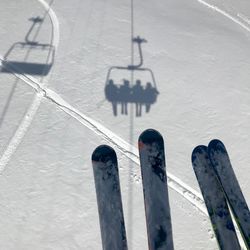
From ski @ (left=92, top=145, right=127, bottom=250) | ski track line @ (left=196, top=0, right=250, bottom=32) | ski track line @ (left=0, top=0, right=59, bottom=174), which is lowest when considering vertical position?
ski track line @ (left=0, top=0, right=59, bottom=174)

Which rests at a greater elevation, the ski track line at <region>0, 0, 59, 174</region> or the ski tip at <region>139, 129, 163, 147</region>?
Result: the ski tip at <region>139, 129, 163, 147</region>

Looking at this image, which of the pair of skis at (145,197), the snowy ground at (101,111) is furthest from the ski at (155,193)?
the snowy ground at (101,111)

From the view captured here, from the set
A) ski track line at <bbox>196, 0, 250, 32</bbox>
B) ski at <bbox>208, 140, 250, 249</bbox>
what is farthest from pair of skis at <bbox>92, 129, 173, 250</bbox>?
ski track line at <bbox>196, 0, 250, 32</bbox>

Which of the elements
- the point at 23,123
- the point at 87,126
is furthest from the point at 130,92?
the point at 23,123

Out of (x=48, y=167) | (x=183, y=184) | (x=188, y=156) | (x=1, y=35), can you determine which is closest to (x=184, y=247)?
(x=183, y=184)

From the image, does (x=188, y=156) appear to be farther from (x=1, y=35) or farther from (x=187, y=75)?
(x=1, y=35)

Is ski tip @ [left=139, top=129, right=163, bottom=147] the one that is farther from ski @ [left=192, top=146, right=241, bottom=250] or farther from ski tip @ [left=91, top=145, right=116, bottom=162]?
ski @ [left=192, top=146, right=241, bottom=250]
